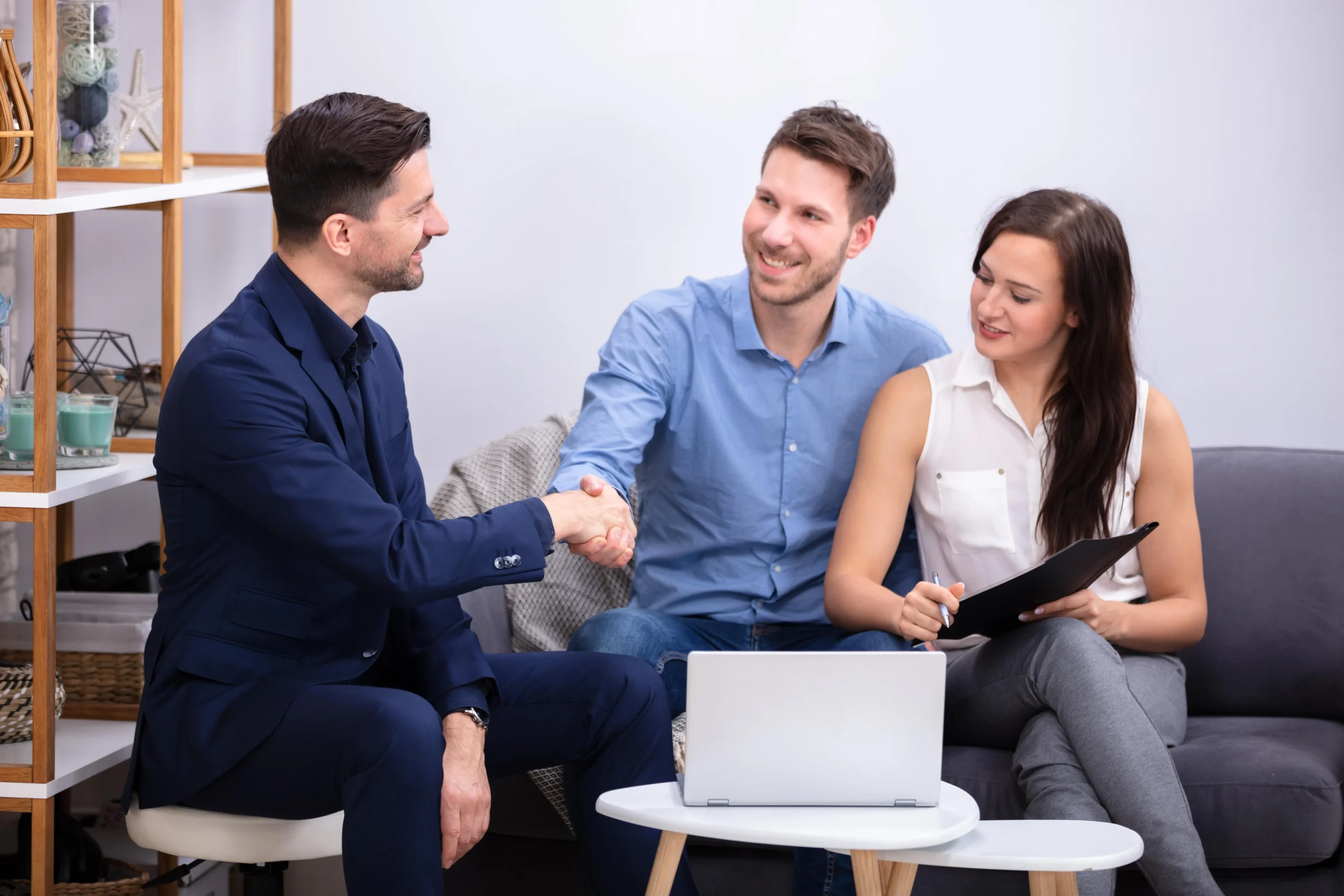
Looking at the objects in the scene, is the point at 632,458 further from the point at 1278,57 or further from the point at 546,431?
the point at 1278,57

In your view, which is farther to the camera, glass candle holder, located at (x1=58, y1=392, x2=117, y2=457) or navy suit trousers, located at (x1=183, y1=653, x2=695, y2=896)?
glass candle holder, located at (x1=58, y1=392, x2=117, y2=457)

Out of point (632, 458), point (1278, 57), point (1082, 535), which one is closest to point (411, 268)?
point (632, 458)

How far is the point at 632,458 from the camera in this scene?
2168 millimetres

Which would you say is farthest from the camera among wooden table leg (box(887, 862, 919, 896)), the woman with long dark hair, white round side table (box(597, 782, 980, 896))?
the woman with long dark hair

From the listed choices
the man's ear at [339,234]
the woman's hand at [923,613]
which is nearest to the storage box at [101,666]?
the man's ear at [339,234]

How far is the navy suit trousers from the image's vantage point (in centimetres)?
155

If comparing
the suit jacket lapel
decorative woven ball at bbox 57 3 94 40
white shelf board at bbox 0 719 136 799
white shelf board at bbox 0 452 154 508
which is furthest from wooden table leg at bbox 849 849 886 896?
decorative woven ball at bbox 57 3 94 40

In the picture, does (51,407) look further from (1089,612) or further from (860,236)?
(1089,612)

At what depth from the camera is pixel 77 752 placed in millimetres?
2023

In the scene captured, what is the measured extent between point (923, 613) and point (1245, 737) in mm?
610

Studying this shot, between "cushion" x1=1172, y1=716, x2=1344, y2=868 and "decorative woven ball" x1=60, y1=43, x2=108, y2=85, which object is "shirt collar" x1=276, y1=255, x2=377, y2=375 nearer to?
"decorative woven ball" x1=60, y1=43, x2=108, y2=85

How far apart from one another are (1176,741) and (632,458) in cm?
94

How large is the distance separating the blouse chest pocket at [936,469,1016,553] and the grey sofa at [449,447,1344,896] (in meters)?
0.33

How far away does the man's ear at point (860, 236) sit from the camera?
2.33 meters
